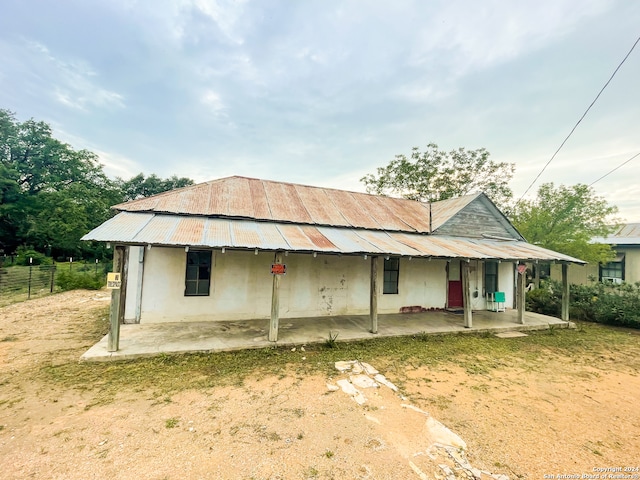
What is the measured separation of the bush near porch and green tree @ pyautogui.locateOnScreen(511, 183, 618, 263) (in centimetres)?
303

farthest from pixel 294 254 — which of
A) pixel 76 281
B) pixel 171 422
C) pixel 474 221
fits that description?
pixel 76 281

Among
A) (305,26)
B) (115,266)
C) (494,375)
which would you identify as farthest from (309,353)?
(305,26)

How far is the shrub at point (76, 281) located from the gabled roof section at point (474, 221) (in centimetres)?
1771

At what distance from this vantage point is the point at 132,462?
106 inches

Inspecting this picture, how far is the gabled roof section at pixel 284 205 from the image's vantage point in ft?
26.9

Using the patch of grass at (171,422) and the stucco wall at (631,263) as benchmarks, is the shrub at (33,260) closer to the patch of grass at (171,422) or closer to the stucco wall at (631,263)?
the patch of grass at (171,422)

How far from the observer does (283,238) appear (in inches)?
280

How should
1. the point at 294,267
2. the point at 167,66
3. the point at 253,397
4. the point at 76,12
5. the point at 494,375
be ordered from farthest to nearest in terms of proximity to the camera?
the point at 167,66 < the point at 76,12 < the point at 294,267 < the point at 494,375 < the point at 253,397

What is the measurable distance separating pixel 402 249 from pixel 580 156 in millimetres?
11796

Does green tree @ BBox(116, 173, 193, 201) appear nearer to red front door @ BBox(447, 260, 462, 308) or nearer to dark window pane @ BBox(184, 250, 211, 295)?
dark window pane @ BBox(184, 250, 211, 295)

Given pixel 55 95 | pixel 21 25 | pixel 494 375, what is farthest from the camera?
pixel 55 95

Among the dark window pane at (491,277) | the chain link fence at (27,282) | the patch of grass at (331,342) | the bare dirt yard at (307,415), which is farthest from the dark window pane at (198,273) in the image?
the dark window pane at (491,277)

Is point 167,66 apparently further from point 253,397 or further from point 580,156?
point 580,156

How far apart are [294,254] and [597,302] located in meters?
11.6
